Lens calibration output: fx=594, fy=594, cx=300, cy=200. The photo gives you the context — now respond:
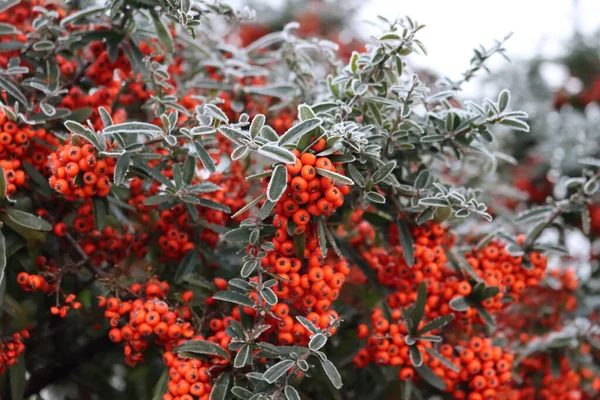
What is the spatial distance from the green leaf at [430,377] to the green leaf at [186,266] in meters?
0.93

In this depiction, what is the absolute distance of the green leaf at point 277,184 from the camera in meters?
1.68

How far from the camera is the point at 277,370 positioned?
1783 mm

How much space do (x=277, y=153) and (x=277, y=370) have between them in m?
0.65

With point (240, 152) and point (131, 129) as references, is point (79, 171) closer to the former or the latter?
point (131, 129)

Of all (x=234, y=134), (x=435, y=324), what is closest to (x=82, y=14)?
(x=234, y=134)

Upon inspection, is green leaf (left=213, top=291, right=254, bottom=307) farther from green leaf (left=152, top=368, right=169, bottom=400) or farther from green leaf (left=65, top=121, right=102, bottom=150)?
green leaf (left=65, top=121, right=102, bottom=150)

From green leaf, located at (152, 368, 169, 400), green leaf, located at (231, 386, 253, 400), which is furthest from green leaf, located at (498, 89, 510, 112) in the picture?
green leaf, located at (152, 368, 169, 400)

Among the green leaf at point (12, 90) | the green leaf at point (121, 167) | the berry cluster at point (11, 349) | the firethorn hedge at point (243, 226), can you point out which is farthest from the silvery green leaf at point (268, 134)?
the berry cluster at point (11, 349)

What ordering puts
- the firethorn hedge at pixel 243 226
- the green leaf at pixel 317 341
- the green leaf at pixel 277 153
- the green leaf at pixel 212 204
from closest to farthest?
the green leaf at pixel 277 153, the green leaf at pixel 317 341, the firethorn hedge at pixel 243 226, the green leaf at pixel 212 204

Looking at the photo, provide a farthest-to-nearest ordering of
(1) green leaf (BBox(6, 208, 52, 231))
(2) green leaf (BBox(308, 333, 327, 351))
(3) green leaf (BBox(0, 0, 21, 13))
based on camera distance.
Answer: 1. (3) green leaf (BBox(0, 0, 21, 13))
2. (1) green leaf (BBox(6, 208, 52, 231))
3. (2) green leaf (BBox(308, 333, 327, 351))

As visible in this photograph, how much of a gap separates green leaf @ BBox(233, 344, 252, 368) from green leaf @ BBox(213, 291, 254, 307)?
13cm

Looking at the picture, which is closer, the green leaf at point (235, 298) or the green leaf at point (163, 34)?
the green leaf at point (235, 298)

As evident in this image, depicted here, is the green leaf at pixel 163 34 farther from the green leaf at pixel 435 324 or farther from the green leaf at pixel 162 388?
the green leaf at pixel 435 324

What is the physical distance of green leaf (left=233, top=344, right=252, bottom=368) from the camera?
71.2 inches
